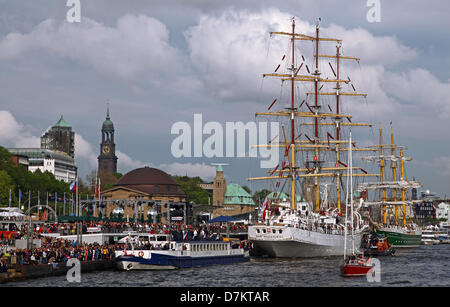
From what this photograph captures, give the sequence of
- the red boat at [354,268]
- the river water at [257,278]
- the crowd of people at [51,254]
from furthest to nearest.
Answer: the red boat at [354,268] < the crowd of people at [51,254] < the river water at [257,278]

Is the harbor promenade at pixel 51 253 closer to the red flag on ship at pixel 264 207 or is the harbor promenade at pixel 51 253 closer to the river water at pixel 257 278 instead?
the river water at pixel 257 278

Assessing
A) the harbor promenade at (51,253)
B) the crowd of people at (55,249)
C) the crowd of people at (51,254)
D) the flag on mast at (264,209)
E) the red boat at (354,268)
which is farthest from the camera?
the flag on mast at (264,209)

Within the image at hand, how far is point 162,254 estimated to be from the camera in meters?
76.5

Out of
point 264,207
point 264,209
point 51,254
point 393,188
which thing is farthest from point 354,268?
point 393,188

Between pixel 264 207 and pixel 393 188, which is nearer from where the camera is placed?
pixel 264 207

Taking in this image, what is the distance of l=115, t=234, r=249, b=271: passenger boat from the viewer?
75.1 m

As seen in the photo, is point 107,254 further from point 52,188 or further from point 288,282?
point 52,188

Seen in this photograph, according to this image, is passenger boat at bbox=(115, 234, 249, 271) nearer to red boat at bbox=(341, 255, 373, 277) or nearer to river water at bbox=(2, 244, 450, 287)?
river water at bbox=(2, 244, 450, 287)

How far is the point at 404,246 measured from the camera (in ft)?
537

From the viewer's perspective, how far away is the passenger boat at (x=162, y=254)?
75125mm

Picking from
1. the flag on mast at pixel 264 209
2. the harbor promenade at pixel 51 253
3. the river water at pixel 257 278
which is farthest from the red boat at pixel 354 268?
the flag on mast at pixel 264 209

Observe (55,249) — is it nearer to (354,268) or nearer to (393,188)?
(354,268)
